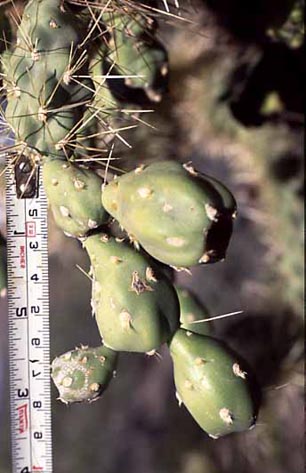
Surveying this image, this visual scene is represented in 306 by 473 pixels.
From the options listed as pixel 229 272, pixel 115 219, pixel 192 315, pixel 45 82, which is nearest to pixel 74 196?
pixel 115 219

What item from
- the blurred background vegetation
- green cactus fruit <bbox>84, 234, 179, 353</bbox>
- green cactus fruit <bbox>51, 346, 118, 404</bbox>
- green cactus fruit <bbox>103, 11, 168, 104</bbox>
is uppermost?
green cactus fruit <bbox>103, 11, 168, 104</bbox>

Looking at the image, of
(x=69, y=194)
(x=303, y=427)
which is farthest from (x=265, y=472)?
(x=69, y=194)

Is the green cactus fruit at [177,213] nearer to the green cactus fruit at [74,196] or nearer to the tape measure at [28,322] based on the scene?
the green cactus fruit at [74,196]

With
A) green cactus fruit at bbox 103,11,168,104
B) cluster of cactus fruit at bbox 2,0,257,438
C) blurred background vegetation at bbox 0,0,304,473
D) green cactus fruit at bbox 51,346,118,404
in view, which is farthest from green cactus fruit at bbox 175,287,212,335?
blurred background vegetation at bbox 0,0,304,473

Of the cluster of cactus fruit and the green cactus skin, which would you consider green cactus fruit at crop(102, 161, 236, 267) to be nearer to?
the cluster of cactus fruit

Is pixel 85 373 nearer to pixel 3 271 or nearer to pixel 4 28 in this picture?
pixel 3 271

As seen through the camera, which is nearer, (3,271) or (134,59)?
(3,271)

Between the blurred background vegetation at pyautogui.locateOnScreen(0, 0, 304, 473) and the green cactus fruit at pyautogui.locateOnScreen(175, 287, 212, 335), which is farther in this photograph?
the blurred background vegetation at pyautogui.locateOnScreen(0, 0, 304, 473)
